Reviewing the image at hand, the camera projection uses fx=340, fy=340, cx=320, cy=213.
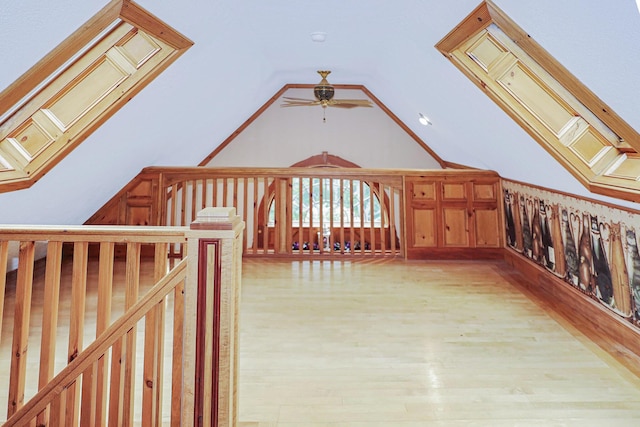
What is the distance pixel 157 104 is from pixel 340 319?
7.21ft

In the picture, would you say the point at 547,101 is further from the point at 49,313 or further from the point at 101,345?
the point at 49,313

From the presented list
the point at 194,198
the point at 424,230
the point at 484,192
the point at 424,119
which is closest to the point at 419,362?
the point at 424,230

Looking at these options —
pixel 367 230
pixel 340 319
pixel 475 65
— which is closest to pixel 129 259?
pixel 340 319

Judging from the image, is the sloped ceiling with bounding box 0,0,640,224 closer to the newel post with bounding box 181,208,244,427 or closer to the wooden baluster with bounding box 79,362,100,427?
the newel post with bounding box 181,208,244,427

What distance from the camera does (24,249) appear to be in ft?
4.18

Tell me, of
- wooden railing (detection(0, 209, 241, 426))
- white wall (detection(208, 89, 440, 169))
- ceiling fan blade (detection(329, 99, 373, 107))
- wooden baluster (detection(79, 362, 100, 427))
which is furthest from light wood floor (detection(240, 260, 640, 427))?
white wall (detection(208, 89, 440, 169))

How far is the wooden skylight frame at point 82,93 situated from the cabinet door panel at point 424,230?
2.62 meters

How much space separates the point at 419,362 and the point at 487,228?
2.28m

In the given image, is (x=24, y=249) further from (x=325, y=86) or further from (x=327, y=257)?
(x=325, y=86)

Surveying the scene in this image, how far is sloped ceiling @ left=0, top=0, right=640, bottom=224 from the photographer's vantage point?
4.66ft

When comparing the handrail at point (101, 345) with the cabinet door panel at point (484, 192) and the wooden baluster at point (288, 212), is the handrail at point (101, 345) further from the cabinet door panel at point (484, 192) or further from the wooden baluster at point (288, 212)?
the cabinet door panel at point (484, 192)

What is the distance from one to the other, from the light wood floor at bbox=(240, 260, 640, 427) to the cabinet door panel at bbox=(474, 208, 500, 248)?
0.79 metres

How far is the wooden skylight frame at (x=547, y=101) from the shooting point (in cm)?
174

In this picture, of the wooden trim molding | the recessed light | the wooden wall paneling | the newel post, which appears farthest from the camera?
the wooden wall paneling
